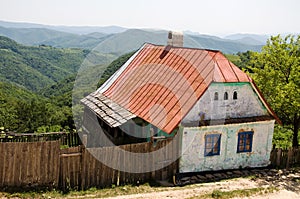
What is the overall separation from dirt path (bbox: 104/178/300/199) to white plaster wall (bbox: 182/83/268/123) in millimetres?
2668

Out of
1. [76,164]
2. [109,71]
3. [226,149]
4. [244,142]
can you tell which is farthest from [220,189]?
[109,71]

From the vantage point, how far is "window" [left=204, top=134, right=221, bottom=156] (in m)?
14.1

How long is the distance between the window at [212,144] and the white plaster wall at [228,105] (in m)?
0.80

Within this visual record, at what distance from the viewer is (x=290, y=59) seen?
16438 mm

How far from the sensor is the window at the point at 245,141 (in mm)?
14732

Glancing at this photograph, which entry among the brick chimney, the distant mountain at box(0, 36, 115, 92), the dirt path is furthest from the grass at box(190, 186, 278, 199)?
the distant mountain at box(0, 36, 115, 92)

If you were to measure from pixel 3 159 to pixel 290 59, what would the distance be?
44.5 ft

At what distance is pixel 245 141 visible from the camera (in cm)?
1487

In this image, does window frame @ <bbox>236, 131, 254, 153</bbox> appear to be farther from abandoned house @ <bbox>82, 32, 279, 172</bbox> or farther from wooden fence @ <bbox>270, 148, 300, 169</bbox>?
wooden fence @ <bbox>270, 148, 300, 169</bbox>

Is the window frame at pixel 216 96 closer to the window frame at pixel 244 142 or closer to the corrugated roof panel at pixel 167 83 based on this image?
the corrugated roof panel at pixel 167 83

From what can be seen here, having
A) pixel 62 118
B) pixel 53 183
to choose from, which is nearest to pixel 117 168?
pixel 53 183

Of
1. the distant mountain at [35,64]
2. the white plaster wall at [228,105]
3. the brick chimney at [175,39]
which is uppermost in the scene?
the brick chimney at [175,39]

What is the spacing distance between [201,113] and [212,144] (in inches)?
58.4

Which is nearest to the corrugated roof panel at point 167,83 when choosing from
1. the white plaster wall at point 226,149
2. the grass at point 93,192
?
the white plaster wall at point 226,149
